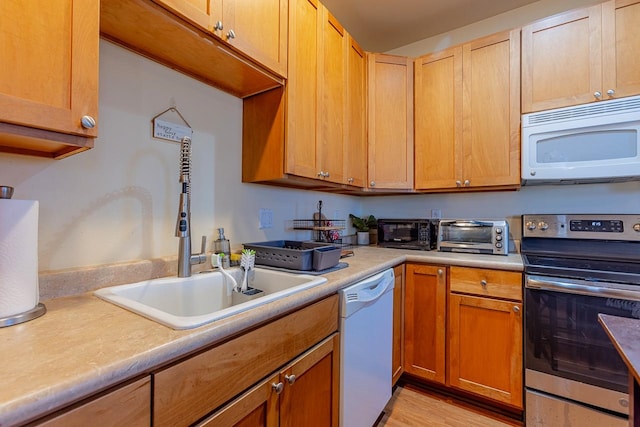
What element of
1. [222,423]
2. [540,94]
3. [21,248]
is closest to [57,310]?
[21,248]

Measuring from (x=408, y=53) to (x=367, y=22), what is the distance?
550mm

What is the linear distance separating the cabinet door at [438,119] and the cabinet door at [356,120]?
0.44 meters

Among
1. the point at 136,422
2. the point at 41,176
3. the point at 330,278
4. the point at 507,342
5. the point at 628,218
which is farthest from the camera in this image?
the point at 628,218

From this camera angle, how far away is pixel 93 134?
796 millimetres

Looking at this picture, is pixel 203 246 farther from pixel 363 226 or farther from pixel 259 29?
pixel 363 226

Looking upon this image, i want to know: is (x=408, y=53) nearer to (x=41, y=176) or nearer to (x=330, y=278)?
(x=330, y=278)

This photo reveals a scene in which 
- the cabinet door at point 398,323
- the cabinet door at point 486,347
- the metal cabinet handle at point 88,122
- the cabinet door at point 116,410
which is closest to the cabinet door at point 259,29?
the metal cabinet handle at point 88,122

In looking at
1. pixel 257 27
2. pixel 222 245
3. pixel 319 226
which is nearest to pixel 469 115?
pixel 319 226

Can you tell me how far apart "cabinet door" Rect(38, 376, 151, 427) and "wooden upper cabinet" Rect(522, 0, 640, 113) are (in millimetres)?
2393

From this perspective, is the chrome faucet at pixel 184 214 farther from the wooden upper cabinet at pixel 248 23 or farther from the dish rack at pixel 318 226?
the dish rack at pixel 318 226

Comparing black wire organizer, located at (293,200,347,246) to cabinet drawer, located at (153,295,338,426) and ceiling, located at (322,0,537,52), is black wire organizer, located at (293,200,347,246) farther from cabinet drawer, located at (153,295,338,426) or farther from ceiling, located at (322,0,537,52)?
ceiling, located at (322,0,537,52)

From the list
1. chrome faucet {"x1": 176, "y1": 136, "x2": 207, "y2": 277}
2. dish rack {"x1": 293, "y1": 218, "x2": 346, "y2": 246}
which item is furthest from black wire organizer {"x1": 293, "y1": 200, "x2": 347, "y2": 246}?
chrome faucet {"x1": 176, "y1": 136, "x2": 207, "y2": 277}

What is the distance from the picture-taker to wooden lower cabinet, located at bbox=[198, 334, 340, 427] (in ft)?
2.66

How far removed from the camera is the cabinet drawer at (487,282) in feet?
5.49
